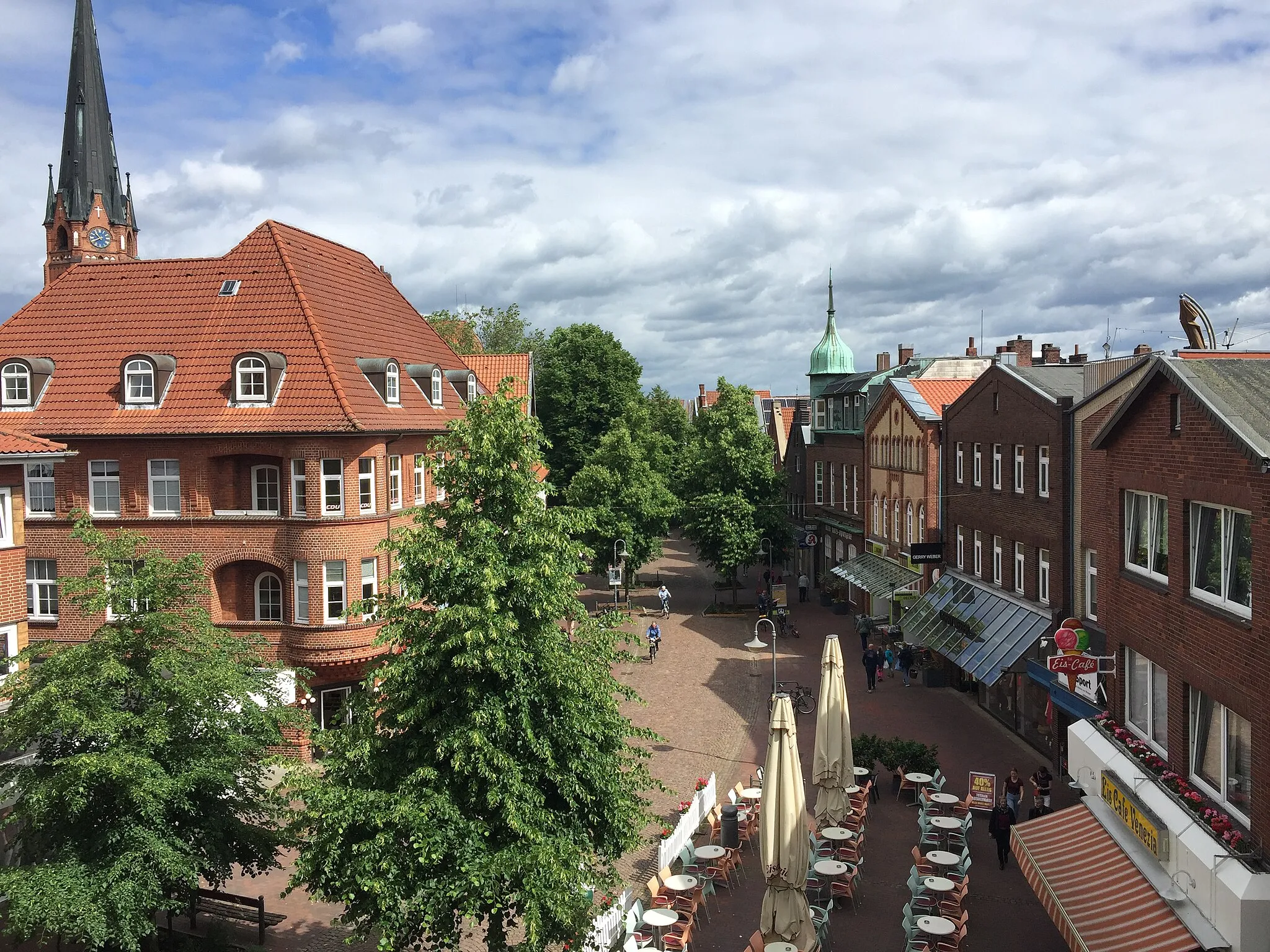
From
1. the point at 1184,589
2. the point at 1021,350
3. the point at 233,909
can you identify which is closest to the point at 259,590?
the point at 233,909

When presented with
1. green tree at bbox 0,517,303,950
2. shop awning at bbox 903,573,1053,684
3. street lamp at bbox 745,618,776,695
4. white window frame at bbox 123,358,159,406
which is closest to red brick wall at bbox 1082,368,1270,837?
street lamp at bbox 745,618,776,695

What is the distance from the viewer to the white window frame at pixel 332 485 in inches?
998

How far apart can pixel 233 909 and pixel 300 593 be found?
9.67 metres

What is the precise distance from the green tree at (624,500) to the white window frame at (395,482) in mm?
17615

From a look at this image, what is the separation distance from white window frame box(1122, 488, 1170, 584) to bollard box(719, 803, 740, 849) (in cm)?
889

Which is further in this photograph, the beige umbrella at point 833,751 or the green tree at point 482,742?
the beige umbrella at point 833,751

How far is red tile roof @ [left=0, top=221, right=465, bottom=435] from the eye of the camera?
2595 cm

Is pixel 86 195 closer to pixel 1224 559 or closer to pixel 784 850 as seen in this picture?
pixel 784 850

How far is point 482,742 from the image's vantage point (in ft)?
38.9

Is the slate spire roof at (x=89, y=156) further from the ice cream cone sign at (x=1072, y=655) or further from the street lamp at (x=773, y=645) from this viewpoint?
the ice cream cone sign at (x=1072, y=655)

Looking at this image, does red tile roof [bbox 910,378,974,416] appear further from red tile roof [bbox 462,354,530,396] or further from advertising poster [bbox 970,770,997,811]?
red tile roof [bbox 462,354,530,396]

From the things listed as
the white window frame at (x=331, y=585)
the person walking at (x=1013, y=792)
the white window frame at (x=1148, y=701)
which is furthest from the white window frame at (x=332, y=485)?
the white window frame at (x=1148, y=701)

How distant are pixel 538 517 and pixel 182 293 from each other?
2106cm

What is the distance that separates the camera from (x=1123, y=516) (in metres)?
16.0
